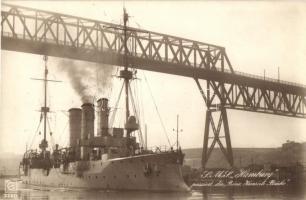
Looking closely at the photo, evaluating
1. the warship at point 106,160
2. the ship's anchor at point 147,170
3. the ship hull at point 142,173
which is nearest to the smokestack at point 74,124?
the warship at point 106,160

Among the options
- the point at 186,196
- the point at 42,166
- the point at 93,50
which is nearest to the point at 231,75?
the point at 93,50

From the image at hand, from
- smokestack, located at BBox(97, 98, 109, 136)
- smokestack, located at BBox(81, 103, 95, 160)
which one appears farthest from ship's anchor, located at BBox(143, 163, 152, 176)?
smokestack, located at BBox(81, 103, 95, 160)

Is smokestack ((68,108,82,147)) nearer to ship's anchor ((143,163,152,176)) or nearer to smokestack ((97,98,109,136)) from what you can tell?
smokestack ((97,98,109,136))

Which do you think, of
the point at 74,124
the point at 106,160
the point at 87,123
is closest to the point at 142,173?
the point at 106,160

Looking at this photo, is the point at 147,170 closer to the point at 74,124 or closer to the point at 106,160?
the point at 106,160

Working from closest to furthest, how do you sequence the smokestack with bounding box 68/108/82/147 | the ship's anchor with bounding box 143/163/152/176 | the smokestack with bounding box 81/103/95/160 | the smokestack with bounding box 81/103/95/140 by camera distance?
the ship's anchor with bounding box 143/163/152/176 < the smokestack with bounding box 81/103/95/160 < the smokestack with bounding box 81/103/95/140 < the smokestack with bounding box 68/108/82/147

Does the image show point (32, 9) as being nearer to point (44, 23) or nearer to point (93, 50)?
point (44, 23)
